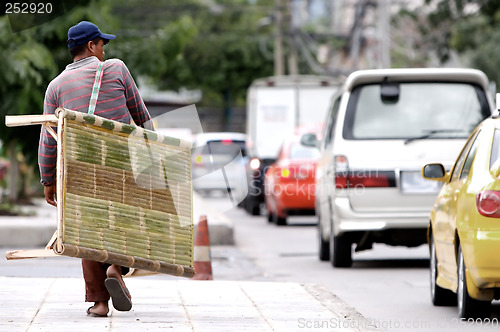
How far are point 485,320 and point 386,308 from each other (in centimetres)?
123

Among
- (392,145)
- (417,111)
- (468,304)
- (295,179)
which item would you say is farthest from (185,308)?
(295,179)

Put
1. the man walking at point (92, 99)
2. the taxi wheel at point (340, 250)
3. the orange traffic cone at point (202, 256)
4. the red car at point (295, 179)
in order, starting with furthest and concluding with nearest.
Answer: the red car at point (295, 179) → the taxi wheel at point (340, 250) → the orange traffic cone at point (202, 256) → the man walking at point (92, 99)

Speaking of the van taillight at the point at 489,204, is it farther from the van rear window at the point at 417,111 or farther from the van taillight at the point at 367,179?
the van rear window at the point at 417,111

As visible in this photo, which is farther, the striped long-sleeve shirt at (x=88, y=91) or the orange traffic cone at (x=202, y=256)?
the orange traffic cone at (x=202, y=256)

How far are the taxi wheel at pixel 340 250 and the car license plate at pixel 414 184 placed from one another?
865 millimetres

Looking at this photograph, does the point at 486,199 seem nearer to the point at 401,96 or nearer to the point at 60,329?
the point at 60,329

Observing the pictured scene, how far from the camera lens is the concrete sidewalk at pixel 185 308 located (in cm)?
714

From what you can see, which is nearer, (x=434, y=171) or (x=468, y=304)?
(x=468, y=304)

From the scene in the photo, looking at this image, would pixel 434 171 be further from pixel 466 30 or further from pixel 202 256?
pixel 466 30

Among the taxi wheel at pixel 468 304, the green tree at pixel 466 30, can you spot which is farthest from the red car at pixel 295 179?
the taxi wheel at pixel 468 304

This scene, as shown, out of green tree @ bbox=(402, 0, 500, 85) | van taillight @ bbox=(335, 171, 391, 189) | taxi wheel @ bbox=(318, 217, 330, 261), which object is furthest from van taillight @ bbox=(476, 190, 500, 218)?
green tree @ bbox=(402, 0, 500, 85)

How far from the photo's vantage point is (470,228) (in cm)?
794

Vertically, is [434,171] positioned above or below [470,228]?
above

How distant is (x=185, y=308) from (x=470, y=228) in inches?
77.7
